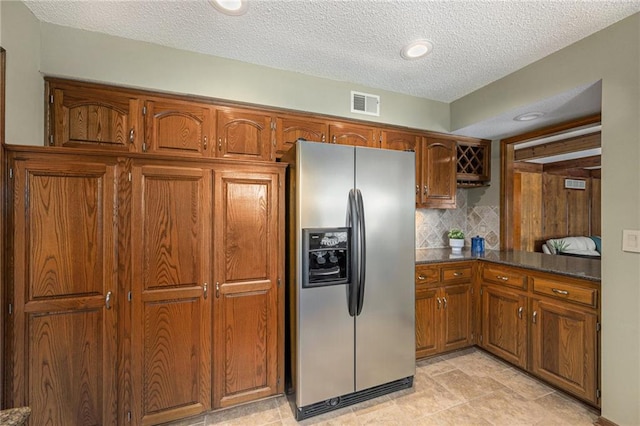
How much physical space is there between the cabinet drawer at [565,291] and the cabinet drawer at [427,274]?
75 cm

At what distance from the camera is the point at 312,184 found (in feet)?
6.17

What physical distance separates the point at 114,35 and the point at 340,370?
9.10 ft

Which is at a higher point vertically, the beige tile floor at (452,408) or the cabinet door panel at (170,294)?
the cabinet door panel at (170,294)

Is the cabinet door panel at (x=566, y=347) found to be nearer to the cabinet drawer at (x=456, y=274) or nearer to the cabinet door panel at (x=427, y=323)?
the cabinet drawer at (x=456, y=274)

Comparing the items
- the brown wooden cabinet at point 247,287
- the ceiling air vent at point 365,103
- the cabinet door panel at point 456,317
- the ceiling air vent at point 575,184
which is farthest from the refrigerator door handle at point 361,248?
the ceiling air vent at point 575,184

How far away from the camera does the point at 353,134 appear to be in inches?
104

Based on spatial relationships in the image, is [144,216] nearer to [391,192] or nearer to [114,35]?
[114,35]

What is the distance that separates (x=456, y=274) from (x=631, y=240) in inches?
49.8

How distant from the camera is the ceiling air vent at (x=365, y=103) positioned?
2.59 m

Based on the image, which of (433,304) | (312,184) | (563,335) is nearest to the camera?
(312,184)

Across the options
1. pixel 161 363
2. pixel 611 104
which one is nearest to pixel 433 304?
pixel 611 104

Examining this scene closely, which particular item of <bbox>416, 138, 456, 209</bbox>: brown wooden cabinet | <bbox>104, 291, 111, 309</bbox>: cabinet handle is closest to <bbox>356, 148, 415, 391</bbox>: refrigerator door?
<bbox>416, 138, 456, 209</bbox>: brown wooden cabinet

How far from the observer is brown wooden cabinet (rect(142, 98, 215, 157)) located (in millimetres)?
2016

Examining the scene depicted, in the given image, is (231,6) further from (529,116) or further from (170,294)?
(529,116)
